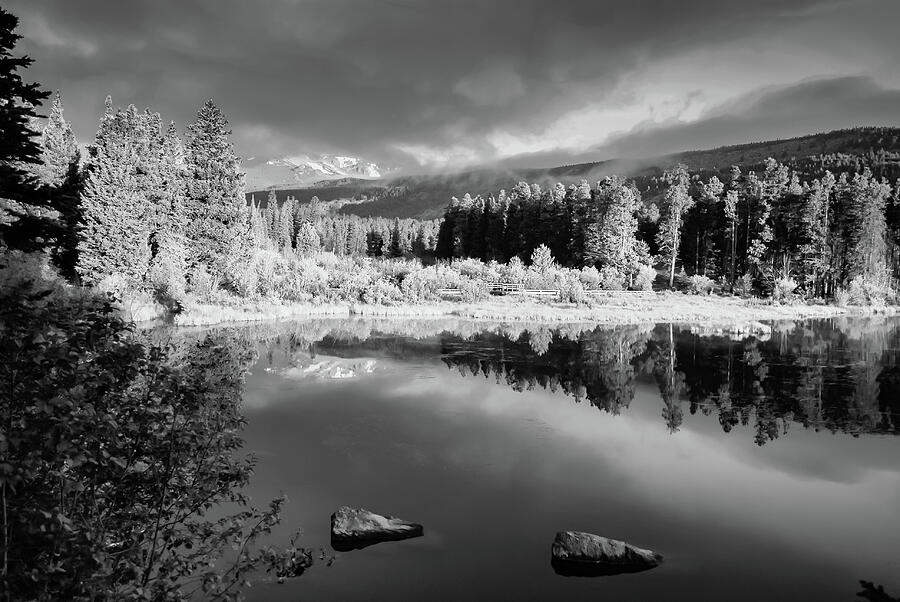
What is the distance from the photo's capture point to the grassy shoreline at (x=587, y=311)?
4375 cm

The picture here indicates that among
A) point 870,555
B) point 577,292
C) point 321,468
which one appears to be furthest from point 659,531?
point 577,292

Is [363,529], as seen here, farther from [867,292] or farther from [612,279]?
[867,292]

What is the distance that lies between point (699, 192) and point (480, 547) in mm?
79112

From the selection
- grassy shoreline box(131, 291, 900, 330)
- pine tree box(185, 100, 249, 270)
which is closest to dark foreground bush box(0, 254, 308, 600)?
grassy shoreline box(131, 291, 900, 330)

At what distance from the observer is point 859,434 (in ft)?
53.7

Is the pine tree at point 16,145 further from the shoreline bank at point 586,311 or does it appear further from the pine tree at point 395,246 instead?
the pine tree at point 395,246

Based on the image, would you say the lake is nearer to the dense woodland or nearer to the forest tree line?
the dense woodland

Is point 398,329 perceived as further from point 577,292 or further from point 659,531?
point 659,531

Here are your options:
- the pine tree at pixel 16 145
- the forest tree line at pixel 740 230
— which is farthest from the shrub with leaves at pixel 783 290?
the pine tree at pixel 16 145

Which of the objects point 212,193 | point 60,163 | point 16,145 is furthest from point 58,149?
point 16,145

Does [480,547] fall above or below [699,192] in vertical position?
below

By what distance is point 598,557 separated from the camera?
9.15 m

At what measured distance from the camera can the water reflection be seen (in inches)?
751

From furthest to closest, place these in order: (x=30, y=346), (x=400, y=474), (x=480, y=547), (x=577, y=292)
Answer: (x=577, y=292), (x=400, y=474), (x=480, y=547), (x=30, y=346)
